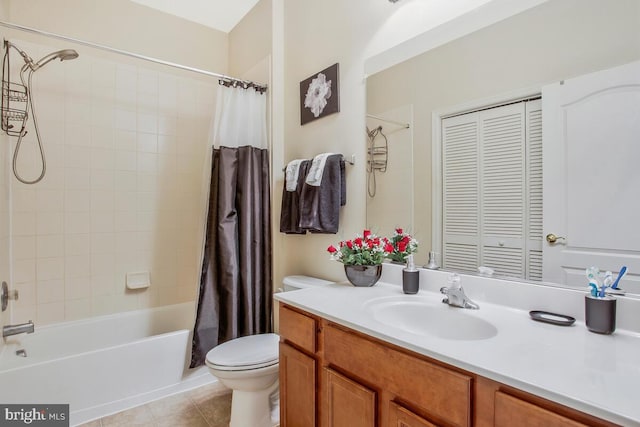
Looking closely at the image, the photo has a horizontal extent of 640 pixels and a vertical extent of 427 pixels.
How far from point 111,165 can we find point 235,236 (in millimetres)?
1151

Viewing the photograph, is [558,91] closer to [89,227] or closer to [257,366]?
[257,366]

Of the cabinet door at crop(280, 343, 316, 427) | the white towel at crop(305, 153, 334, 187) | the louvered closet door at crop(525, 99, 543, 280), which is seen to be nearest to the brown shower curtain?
the white towel at crop(305, 153, 334, 187)

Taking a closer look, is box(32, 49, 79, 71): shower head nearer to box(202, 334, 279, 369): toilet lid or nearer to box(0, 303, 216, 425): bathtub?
box(0, 303, 216, 425): bathtub

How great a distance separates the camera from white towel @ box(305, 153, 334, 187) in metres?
1.74

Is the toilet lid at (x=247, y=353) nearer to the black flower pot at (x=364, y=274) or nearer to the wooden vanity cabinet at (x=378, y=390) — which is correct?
the wooden vanity cabinet at (x=378, y=390)

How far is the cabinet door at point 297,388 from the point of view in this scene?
121 centimetres

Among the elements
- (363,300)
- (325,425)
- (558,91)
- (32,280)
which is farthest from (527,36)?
(32,280)

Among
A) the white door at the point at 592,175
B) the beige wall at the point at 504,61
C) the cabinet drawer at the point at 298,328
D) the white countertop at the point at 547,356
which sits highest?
the beige wall at the point at 504,61

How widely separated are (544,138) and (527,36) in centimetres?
38

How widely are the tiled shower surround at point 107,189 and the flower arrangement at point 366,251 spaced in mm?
1159

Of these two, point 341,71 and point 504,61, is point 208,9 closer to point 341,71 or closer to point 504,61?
point 341,71

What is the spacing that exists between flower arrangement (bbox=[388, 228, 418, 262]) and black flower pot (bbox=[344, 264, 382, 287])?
4.4 inches

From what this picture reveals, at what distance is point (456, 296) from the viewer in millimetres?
1199

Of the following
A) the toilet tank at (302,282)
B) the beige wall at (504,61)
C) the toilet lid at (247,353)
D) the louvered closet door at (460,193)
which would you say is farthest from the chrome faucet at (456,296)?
the toilet lid at (247,353)
